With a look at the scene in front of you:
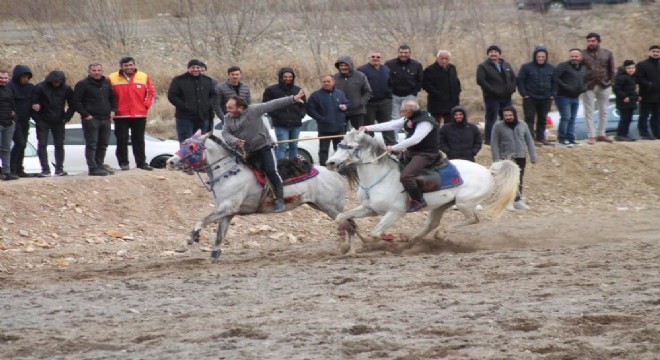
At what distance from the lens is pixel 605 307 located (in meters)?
11.8

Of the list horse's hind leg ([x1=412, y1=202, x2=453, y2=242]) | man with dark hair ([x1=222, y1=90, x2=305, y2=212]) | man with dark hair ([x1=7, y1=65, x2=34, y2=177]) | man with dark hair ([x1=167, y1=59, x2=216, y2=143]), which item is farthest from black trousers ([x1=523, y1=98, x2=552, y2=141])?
man with dark hair ([x1=7, y1=65, x2=34, y2=177])

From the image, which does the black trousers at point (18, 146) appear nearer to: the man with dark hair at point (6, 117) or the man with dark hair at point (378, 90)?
the man with dark hair at point (6, 117)

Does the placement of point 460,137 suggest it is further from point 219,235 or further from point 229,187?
point 219,235

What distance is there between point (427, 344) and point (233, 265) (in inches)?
243

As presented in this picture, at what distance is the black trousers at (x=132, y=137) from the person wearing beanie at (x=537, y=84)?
7610 millimetres

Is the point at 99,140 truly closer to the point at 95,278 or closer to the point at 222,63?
the point at 95,278

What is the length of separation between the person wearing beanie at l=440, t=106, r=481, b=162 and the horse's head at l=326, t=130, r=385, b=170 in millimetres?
3656

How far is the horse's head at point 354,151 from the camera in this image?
54.2 ft

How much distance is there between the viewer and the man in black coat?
22.4 metres

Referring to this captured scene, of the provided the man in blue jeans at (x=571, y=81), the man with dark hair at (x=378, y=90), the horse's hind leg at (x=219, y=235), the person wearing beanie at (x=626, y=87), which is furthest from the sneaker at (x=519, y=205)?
the horse's hind leg at (x=219, y=235)

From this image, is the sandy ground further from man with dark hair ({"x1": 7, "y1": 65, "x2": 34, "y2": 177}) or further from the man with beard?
the man with beard

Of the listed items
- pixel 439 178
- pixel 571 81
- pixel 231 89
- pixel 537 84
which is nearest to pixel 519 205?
pixel 537 84

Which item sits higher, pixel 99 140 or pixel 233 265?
pixel 99 140

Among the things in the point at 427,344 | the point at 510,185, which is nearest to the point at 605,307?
the point at 427,344
